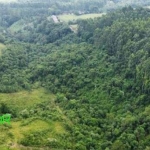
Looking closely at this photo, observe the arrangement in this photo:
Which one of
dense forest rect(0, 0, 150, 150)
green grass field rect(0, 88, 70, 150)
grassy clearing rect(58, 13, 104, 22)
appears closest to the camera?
green grass field rect(0, 88, 70, 150)

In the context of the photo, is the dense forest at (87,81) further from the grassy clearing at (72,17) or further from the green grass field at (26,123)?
the grassy clearing at (72,17)

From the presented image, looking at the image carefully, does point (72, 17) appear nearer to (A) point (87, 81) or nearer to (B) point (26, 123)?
(A) point (87, 81)

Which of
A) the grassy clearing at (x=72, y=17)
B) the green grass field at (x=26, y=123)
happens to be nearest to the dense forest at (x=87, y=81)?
the green grass field at (x=26, y=123)

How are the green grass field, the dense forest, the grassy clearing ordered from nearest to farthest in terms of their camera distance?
the green grass field
the dense forest
the grassy clearing

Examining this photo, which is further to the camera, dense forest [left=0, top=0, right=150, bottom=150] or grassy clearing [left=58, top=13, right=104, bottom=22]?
grassy clearing [left=58, top=13, right=104, bottom=22]

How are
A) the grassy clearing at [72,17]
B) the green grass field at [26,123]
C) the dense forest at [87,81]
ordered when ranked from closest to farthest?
1. the green grass field at [26,123]
2. the dense forest at [87,81]
3. the grassy clearing at [72,17]

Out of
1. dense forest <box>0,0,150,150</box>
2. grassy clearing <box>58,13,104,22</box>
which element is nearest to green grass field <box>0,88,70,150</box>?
dense forest <box>0,0,150,150</box>

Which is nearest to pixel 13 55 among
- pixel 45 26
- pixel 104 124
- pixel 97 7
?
pixel 45 26

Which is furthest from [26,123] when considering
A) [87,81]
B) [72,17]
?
[72,17]

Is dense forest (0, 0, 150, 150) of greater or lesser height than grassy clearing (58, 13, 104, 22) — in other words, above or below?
below

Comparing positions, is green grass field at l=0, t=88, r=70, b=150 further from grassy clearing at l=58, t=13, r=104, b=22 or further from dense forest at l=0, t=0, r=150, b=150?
grassy clearing at l=58, t=13, r=104, b=22
